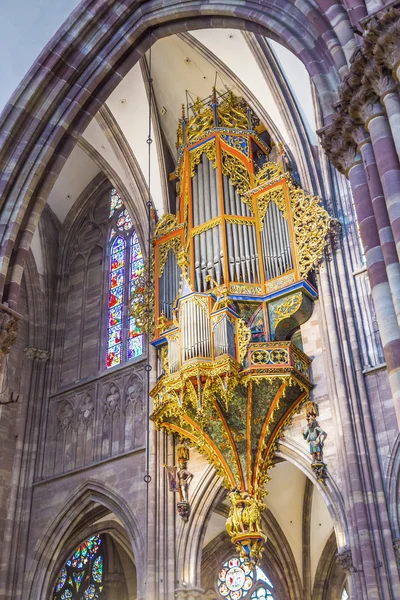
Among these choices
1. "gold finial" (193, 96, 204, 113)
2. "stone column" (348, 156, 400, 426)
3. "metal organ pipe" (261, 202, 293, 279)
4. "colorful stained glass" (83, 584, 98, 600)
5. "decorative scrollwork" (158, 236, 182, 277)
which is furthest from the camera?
"colorful stained glass" (83, 584, 98, 600)

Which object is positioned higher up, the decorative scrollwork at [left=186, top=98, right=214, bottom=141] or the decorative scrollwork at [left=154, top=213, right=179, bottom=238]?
the decorative scrollwork at [left=186, top=98, right=214, bottom=141]

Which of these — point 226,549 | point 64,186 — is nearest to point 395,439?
point 226,549

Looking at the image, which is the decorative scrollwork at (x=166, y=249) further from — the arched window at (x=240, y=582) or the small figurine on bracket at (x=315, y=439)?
the arched window at (x=240, y=582)

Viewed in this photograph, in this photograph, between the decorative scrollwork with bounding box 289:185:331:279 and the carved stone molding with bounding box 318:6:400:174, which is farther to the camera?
the decorative scrollwork with bounding box 289:185:331:279

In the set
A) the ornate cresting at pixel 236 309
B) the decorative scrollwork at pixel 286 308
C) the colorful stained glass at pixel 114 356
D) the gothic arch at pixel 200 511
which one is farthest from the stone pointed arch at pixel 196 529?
the colorful stained glass at pixel 114 356

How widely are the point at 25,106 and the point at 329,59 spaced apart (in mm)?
5567

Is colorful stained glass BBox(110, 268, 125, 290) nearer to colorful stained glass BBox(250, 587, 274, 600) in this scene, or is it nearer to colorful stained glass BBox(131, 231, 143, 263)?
colorful stained glass BBox(131, 231, 143, 263)

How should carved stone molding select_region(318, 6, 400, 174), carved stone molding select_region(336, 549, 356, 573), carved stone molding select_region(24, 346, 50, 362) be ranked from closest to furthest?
carved stone molding select_region(318, 6, 400, 174), carved stone molding select_region(336, 549, 356, 573), carved stone molding select_region(24, 346, 50, 362)

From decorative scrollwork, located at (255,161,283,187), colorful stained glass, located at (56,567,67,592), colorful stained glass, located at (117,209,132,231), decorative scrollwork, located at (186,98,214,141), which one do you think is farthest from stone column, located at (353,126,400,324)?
Result: colorful stained glass, located at (56,567,67,592)

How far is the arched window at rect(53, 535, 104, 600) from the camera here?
54.5 ft

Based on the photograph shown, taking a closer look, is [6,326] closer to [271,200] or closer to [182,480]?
[182,480]

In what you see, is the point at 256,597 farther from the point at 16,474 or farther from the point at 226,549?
the point at 16,474

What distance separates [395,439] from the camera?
1127 centimetres

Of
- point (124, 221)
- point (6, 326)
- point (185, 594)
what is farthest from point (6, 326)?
point (124, 221)
